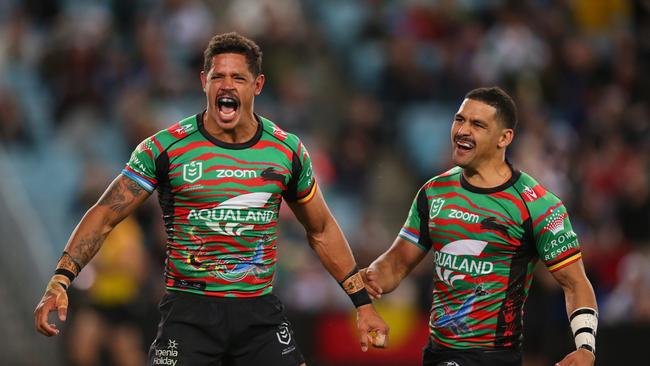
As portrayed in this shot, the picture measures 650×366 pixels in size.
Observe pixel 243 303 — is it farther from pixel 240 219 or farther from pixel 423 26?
pixel 423 26

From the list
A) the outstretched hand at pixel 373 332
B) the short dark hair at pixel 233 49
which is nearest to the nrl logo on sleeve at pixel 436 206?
the outstretched hand at pixel 373 332

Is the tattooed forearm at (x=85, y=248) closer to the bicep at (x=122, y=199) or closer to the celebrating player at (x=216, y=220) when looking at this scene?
the celebrating player at (x=216, y=220)

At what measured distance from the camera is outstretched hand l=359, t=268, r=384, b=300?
24.5 ft

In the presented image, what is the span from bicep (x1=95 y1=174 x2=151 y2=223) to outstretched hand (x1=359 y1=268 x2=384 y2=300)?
162 cm

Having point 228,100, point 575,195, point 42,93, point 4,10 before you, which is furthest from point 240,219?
point 4,10

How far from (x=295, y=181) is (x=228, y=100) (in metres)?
0.65

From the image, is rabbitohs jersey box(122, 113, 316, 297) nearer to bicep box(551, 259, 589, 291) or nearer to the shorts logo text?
the shorts logo text

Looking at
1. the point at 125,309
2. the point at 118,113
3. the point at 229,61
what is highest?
the point at 229,61

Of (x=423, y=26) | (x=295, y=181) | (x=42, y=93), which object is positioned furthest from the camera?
(x=423, y=26)

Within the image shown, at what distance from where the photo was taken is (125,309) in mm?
11914

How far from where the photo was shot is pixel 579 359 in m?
6.60

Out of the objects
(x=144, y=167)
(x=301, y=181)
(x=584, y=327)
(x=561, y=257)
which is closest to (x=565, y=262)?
(x=561, y=257)

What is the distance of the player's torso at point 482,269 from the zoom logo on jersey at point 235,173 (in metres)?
1.23

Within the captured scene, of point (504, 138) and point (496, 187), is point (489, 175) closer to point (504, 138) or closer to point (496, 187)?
point (496, 187)
